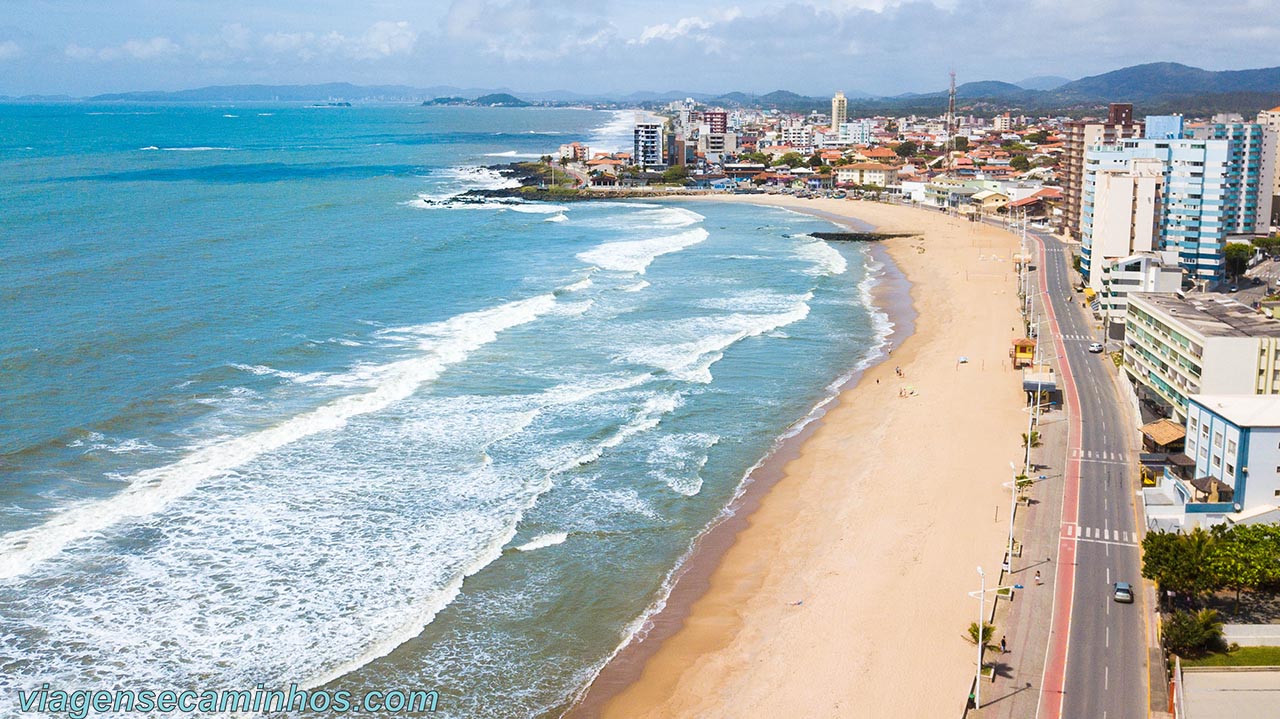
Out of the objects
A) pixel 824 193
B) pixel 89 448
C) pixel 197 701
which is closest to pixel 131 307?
pixel 89 448

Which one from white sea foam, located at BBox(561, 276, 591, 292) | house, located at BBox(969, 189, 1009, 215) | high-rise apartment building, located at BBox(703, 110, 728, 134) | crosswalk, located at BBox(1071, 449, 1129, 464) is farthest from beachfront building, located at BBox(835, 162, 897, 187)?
crosswalk, located at BBox(1071, 449, 1129, 464)

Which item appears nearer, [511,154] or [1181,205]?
[1181,205]

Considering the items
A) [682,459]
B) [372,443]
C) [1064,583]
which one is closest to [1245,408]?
[1064,583]

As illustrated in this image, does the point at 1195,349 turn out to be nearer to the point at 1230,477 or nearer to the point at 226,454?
the point at 1230,477

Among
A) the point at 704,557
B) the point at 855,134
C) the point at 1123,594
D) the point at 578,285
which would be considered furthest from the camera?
the point at 855,134

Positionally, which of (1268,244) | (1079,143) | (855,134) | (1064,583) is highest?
(855,134)

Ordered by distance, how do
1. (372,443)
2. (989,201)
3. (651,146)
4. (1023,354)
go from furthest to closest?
(651,146), (989,201), (1023,354), (372,443)

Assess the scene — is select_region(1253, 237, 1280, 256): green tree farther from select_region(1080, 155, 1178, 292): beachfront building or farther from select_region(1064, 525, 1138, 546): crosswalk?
select_region(1064, 525, 1138, 546): crosswalk

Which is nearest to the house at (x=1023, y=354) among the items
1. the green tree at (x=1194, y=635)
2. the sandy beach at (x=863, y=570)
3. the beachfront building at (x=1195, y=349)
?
the sandy beach at (x=863, y=570)

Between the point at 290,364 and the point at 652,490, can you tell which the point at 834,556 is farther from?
the point at 290,364
